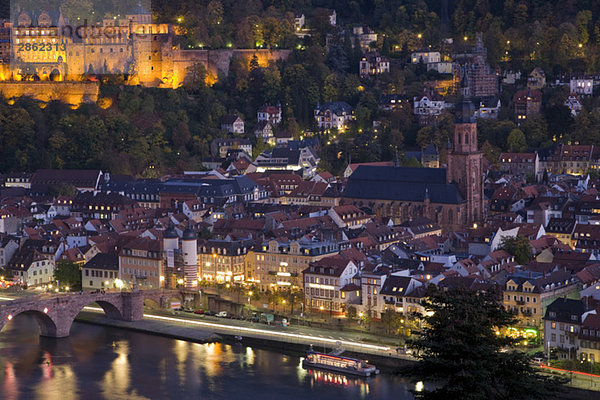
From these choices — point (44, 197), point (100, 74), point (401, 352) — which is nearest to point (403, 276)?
point (401, 352)

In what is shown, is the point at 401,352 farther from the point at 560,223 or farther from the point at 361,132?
the point at 361,132

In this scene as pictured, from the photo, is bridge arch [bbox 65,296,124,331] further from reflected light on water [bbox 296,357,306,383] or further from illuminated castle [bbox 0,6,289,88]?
illuminated castle [bbox 0,6,289,88]

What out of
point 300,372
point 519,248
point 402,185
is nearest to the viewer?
point 300,372

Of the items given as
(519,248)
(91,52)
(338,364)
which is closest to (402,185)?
(519,248)

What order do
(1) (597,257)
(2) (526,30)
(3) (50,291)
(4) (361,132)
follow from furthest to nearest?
(2) (526,30) → (4) (361,132) → (3) (50,291) → (1) (597,257)

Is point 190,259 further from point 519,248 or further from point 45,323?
point 519,248

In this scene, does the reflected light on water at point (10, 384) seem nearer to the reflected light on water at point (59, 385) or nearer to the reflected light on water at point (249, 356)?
the reflected light on water at point (59, 385)
